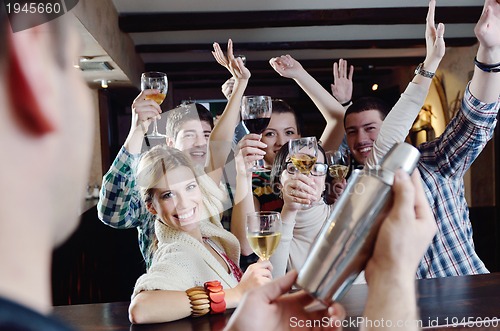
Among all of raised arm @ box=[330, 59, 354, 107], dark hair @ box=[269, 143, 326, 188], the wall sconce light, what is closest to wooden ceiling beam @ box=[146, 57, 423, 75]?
the wall sconce light

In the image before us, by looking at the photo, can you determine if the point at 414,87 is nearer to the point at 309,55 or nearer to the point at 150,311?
the point at 150,311

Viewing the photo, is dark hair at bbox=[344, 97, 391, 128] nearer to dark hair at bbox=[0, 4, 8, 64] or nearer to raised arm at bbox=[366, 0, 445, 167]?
raised arm at bbox=[366, 0, 445, 167]

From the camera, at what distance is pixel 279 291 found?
0.61 m

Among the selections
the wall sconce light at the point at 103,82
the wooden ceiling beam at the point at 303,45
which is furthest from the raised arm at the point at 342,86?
the wall sconce light at the point at 103,82

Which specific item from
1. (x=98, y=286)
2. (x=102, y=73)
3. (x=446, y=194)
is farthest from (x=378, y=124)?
(x=102, y=73)

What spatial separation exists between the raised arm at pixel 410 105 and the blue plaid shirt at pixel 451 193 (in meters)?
0.15

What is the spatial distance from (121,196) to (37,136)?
A: 144 centimetres

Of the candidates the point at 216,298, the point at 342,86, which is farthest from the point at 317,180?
the point at 342,86

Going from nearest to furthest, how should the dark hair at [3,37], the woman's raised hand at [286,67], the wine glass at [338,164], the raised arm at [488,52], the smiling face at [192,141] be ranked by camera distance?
1. the dark hair at [3,37]
2. the raised arm at [488,52]
3. the wine glass at [338,164]
4. the smiling face at [192,141]
5. the woman's raised hand at [286,67]

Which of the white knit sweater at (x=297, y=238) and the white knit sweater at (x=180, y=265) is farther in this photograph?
the white knit sweater at (x=297, y=238)

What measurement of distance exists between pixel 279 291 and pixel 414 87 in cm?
141

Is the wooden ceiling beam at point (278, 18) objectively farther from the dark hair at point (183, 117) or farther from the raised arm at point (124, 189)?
the raised arm at point (124, 189)

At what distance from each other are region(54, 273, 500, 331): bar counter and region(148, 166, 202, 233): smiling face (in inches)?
10.2

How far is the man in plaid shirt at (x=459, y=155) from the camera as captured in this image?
1.64 meters
